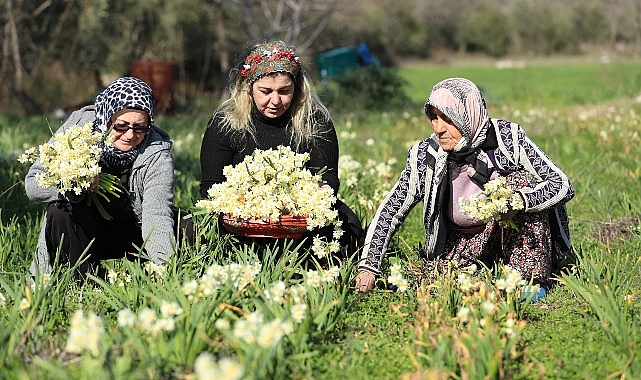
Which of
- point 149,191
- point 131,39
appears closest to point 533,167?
point 149,191

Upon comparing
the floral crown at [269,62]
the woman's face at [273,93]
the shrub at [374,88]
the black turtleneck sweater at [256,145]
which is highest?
the floral crown at [269,62]

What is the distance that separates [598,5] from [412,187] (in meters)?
48.7

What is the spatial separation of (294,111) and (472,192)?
3.32 ft

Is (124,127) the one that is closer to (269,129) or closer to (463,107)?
(269,129)

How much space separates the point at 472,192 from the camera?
3762mm

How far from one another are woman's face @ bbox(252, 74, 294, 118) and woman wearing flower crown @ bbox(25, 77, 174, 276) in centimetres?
50

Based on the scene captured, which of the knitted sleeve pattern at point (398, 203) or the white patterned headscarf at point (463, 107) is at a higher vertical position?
the white patterned headscarf at point (463, 107)

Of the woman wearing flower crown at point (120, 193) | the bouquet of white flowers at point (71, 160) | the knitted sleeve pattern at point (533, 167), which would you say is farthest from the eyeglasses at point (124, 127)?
the knitted sleeve pattern at point (533, 167)

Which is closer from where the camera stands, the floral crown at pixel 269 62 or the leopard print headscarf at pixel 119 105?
the leopard print headscarf at pixel 119 105

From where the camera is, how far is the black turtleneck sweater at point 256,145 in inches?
161

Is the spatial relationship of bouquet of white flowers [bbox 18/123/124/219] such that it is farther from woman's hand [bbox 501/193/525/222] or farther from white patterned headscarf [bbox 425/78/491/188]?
woman's hand [bbox 501/193/525/222]

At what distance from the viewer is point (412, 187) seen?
377 centimetres

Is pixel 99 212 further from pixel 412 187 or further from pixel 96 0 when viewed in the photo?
pixel 96 0

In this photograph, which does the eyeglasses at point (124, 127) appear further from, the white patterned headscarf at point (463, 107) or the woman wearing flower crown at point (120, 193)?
the white patterned headscarf at point (463, 107)
